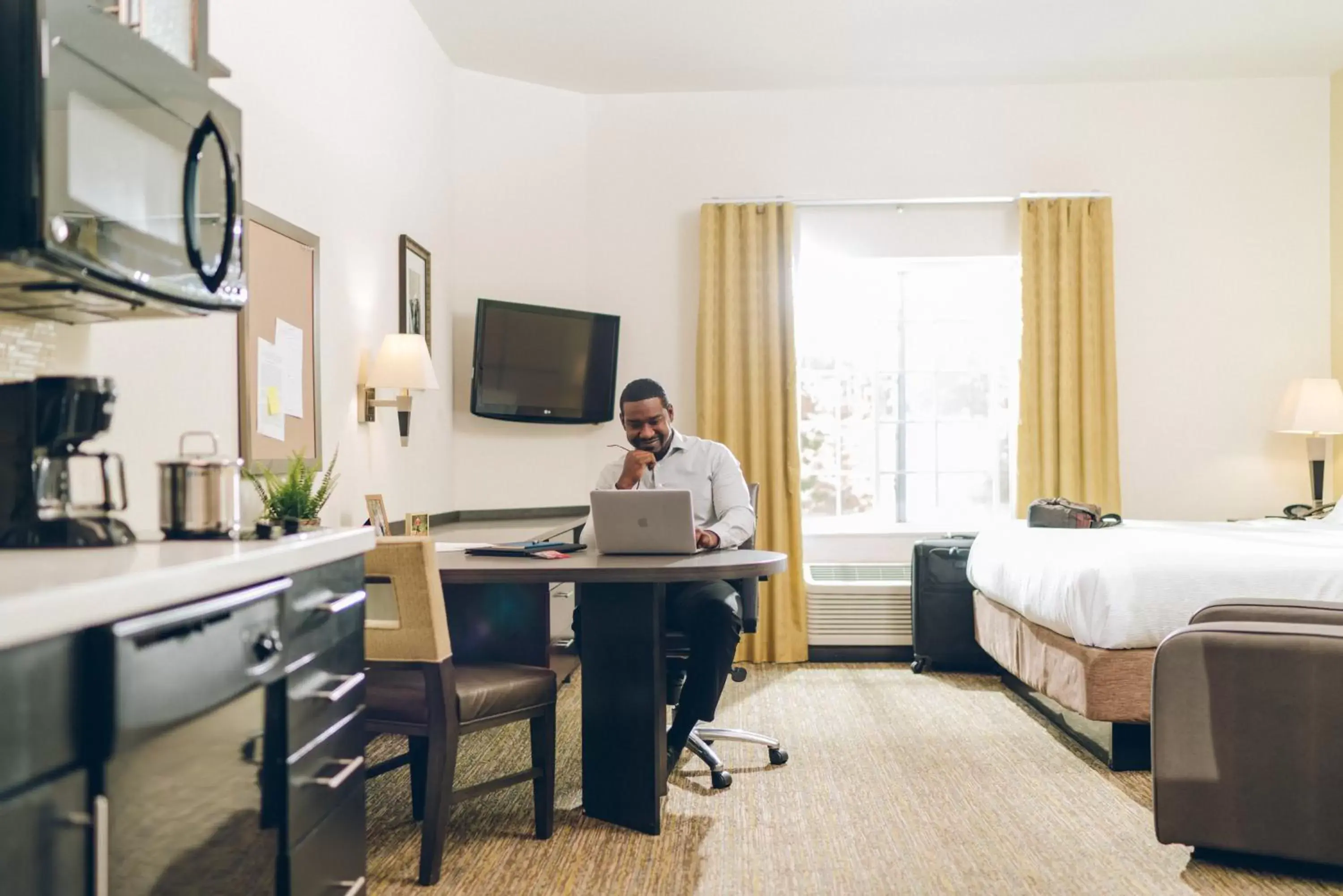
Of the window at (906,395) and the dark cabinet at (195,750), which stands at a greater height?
the window at (906,395)

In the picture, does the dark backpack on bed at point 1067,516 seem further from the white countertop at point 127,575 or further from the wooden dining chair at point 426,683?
the white countertop at point 127,575

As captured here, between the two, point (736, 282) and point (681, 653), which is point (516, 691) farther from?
point (736, 282)

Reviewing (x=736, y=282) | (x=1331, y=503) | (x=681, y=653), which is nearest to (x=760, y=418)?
(x=736, y=282)

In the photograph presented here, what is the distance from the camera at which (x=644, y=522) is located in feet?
11.0

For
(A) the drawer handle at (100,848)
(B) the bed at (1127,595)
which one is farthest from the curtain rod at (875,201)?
(A) the drawer handle at (100,848)

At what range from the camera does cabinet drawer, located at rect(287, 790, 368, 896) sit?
5.80 feet

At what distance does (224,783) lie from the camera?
152 cm

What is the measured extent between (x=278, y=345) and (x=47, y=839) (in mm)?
2417

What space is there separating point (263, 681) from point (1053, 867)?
6.82 ft

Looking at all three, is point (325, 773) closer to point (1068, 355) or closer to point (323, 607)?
point (323, 607)

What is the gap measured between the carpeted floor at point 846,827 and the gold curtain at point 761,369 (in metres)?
1.53

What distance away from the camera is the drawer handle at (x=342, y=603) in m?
1.90

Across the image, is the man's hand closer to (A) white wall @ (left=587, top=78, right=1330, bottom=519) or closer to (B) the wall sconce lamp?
(B) the wall sconce lamp

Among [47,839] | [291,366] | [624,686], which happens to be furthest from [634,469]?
[47,839]
